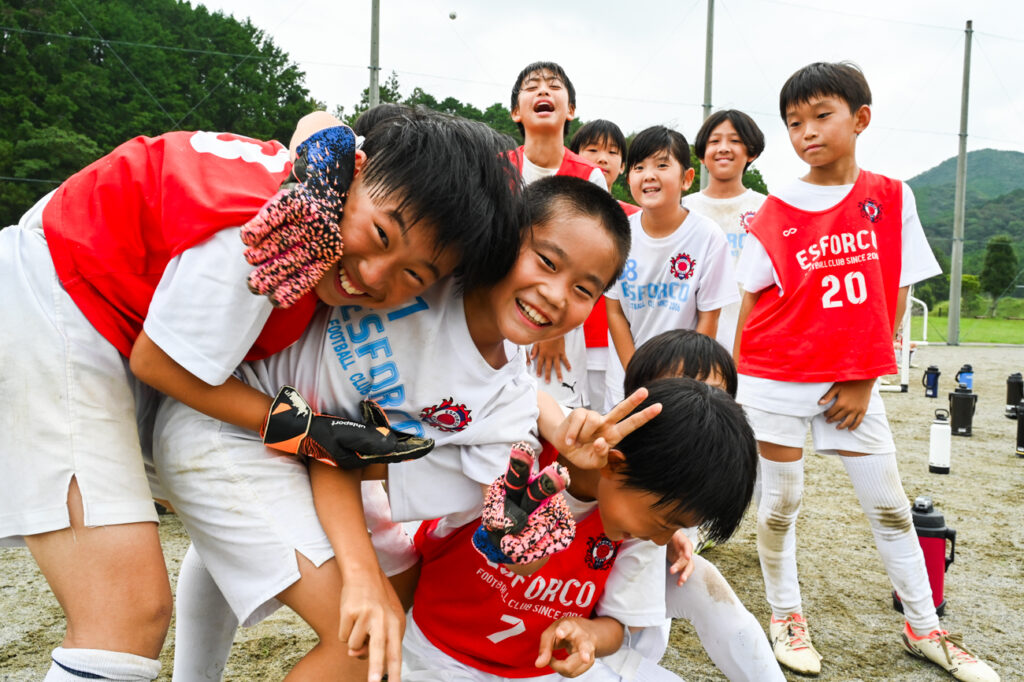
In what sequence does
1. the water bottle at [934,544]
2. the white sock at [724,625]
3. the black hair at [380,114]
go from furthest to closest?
the water bottle at [934,544]
the white sock at [724,625]
the black hair at [380,114]

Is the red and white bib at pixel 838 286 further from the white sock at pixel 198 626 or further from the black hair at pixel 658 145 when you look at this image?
the white sock at pixel 198 626

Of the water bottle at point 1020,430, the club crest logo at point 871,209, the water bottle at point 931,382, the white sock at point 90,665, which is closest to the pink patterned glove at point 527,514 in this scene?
the white sock at point 90,665

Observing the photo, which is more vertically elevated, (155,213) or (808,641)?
(155,213)

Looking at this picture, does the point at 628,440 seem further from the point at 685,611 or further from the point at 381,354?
the point at 685,611

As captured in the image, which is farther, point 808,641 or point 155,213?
point 808,641

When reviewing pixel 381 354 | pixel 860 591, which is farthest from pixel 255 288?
pixel 860 591

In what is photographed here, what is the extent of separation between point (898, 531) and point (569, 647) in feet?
4.67

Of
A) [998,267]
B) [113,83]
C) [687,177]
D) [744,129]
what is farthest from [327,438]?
[998,267]

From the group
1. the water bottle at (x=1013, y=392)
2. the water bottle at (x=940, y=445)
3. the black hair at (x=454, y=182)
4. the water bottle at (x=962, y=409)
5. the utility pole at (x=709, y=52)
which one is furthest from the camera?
the utility pole at (x=709, y=52)

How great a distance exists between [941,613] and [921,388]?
6523 mm

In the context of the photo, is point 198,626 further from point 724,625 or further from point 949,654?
point 949,654

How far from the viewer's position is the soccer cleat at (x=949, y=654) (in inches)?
84.7

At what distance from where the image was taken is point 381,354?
4.31ft

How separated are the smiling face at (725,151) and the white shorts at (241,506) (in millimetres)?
2779
